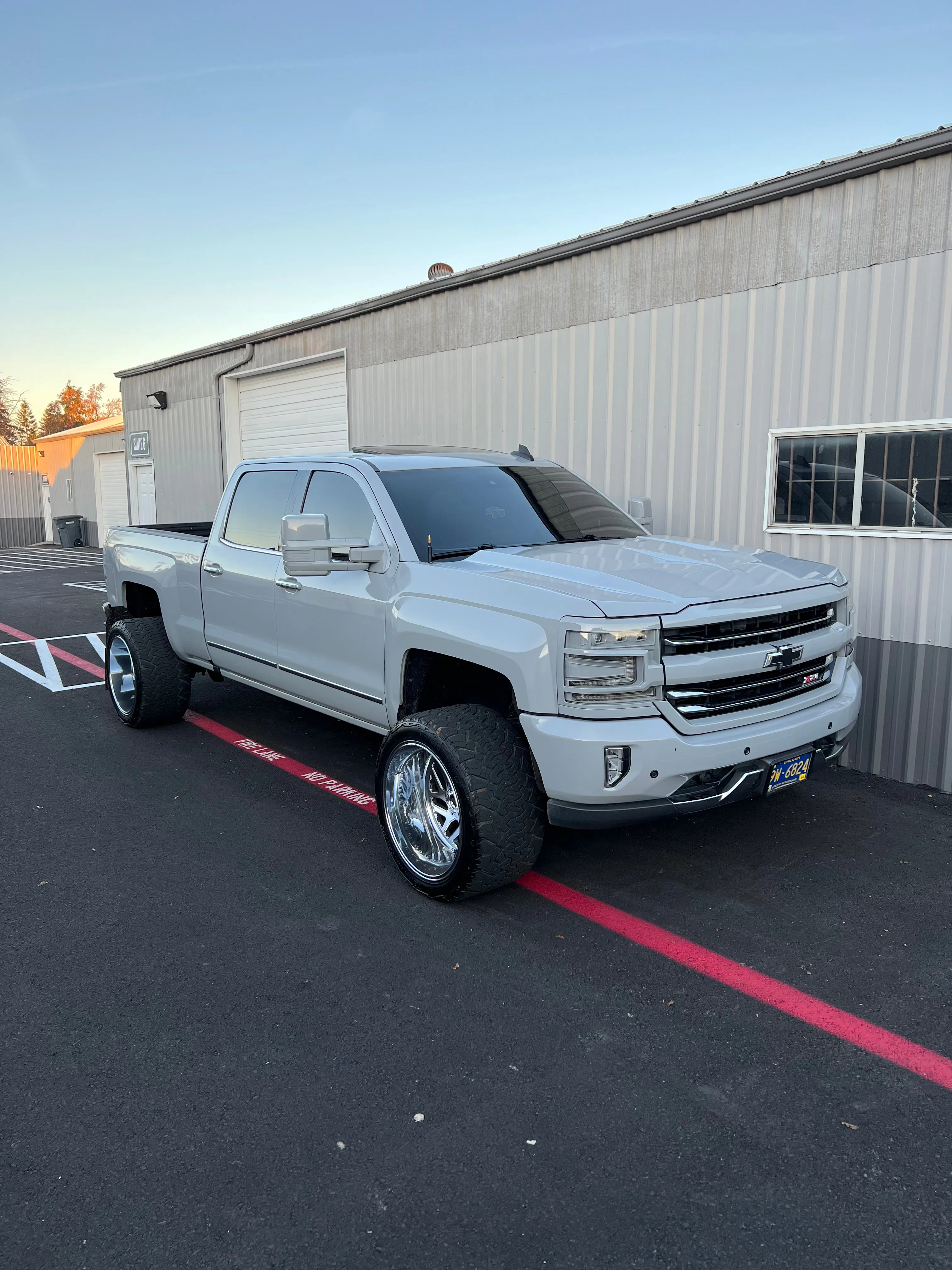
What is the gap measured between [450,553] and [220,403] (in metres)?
10.7

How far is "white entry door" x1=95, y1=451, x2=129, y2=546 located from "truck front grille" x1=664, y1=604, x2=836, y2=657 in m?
21.8

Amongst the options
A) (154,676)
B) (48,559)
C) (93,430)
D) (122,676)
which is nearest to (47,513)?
(93,430)

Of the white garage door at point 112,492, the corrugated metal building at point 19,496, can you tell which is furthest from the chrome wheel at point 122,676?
the corrugated metal building at point 19,496

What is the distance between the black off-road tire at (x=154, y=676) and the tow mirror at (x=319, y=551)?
2.52 meters

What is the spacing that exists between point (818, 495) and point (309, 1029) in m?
5.03

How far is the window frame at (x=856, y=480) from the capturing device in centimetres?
580

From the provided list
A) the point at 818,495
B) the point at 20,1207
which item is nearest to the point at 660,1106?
the point at 20,1207

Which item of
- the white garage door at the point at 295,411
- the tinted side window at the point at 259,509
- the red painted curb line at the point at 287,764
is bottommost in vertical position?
the red painted curb line at the point at 287,764

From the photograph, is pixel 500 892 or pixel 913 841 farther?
pixel 913 841

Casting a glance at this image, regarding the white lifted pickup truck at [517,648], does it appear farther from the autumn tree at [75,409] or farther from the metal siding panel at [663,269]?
the autumn tree at [75,409]

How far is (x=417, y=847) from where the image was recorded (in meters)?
4.32

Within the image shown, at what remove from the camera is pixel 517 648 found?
3.81m

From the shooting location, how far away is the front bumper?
3611 millimetres

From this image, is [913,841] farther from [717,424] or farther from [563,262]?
[563,262]
